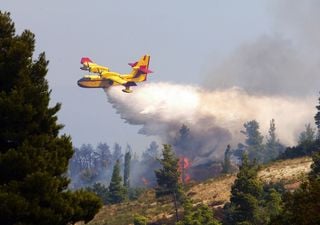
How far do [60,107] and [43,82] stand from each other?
59.6 inches

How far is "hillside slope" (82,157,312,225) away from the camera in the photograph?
98750 mm

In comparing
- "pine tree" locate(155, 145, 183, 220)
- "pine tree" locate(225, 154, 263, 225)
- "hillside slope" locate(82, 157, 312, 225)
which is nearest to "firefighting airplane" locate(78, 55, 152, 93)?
"hillside slope" locate(82, 157, 312, 225)

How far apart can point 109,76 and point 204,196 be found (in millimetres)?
66750

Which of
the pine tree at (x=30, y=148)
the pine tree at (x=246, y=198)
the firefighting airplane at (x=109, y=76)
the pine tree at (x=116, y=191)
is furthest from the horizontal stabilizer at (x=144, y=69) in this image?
the pine tree at (x=30, y=148)

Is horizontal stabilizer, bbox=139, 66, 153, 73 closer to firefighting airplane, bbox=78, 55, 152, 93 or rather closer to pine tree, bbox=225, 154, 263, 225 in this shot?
firefighting airplane, bbox=78, 55, 152, 93

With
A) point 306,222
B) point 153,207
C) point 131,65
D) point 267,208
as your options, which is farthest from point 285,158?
point 306,222

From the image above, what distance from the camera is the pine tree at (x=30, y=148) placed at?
23891mm

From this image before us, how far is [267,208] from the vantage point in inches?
2739

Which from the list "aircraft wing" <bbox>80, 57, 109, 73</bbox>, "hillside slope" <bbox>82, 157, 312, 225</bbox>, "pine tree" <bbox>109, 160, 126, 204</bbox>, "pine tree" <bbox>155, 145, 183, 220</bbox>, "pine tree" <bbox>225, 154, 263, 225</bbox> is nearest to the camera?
"pine tree" <bbox>225, 154, 263, 225</bbox>

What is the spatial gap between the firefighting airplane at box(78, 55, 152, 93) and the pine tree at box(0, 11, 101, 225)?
413 feet

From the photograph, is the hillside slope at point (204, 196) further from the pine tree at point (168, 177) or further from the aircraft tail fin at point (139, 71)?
the aircraft tail fin at point (139, 71)

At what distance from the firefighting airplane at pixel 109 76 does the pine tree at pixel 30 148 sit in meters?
126

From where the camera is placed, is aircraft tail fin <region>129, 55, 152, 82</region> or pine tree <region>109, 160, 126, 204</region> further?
aircraft tail fin <region>129, 55, 152, 82</region>

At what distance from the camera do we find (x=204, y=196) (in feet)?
348
